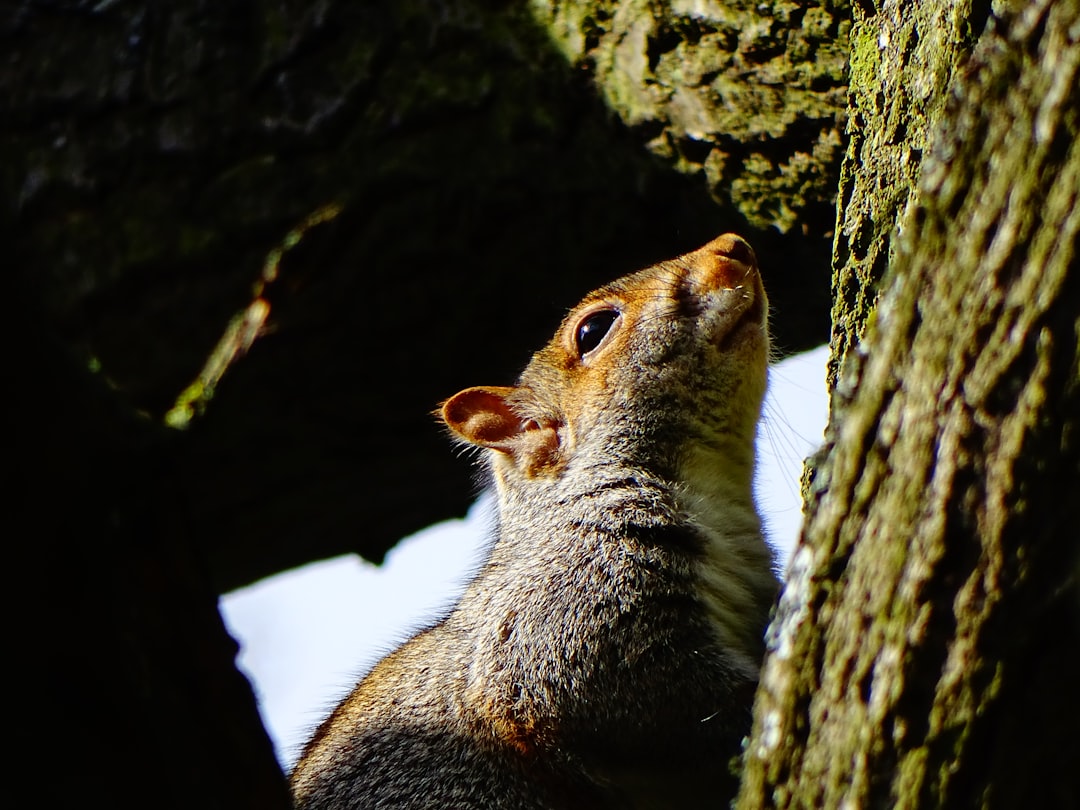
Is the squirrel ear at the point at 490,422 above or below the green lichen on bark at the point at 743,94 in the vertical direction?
below

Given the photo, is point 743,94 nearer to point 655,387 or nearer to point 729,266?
point 729,266

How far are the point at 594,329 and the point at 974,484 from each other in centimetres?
311

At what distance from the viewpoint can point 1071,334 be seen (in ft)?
5.41

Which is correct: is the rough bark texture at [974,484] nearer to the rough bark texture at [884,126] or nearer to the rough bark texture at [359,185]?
the rough bark texture at [884,126]

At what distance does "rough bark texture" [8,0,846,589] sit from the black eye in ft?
1.21

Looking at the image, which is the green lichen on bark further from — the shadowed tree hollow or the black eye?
the black eye

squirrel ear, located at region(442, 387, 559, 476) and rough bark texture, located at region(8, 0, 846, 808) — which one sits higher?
rough bark texture, located at region(8, 0, 846, 808)

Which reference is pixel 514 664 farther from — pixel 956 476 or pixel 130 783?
pixel 956 476

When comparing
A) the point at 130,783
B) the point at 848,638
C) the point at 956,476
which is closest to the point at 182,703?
the point at 130,783

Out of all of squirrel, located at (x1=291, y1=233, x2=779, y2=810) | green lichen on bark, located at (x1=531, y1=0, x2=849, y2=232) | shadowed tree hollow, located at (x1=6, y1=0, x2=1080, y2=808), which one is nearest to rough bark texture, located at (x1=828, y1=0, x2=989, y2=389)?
shadowed tree hollow, located at (x1=6, y1=0, x2=1080, y2=808)

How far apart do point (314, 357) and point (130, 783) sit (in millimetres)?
3376

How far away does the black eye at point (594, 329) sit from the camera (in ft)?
15.7

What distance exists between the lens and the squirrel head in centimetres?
441

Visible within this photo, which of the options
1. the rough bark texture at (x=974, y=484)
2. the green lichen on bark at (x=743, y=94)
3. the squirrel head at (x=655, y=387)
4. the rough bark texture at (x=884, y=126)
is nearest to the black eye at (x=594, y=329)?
the squirrel head at (x=655, y=387)
